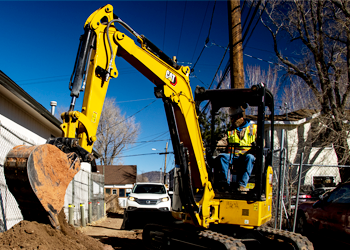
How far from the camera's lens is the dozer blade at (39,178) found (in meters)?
3.34

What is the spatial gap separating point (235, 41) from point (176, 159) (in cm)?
621

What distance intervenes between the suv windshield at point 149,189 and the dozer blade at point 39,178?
32.5 ft

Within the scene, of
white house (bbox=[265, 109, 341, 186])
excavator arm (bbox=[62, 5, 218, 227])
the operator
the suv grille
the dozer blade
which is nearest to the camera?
the dozer blade

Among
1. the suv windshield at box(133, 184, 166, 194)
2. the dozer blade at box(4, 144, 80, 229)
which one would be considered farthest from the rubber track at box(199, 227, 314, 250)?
the suv windshield at box(133, 184, 166, 194)

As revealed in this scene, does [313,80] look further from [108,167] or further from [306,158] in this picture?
[108,167]

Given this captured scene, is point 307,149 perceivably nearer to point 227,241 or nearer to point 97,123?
point 227,241

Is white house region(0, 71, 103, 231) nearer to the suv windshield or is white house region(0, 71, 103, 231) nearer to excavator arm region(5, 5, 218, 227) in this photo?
excavator arm region(5, 5, 218, 227)

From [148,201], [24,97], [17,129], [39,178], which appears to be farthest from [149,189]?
[39,178]

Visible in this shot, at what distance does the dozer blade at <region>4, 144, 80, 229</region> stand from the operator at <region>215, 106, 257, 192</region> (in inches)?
102

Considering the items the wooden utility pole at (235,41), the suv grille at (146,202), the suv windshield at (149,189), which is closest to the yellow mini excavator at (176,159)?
the wooden utility pole at (235,41)

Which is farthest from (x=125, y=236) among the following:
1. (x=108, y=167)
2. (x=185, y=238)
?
(x=108, y=167)

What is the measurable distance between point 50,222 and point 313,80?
57.0ft

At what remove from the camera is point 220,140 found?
19.9 ft

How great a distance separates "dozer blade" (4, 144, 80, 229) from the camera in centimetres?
334
